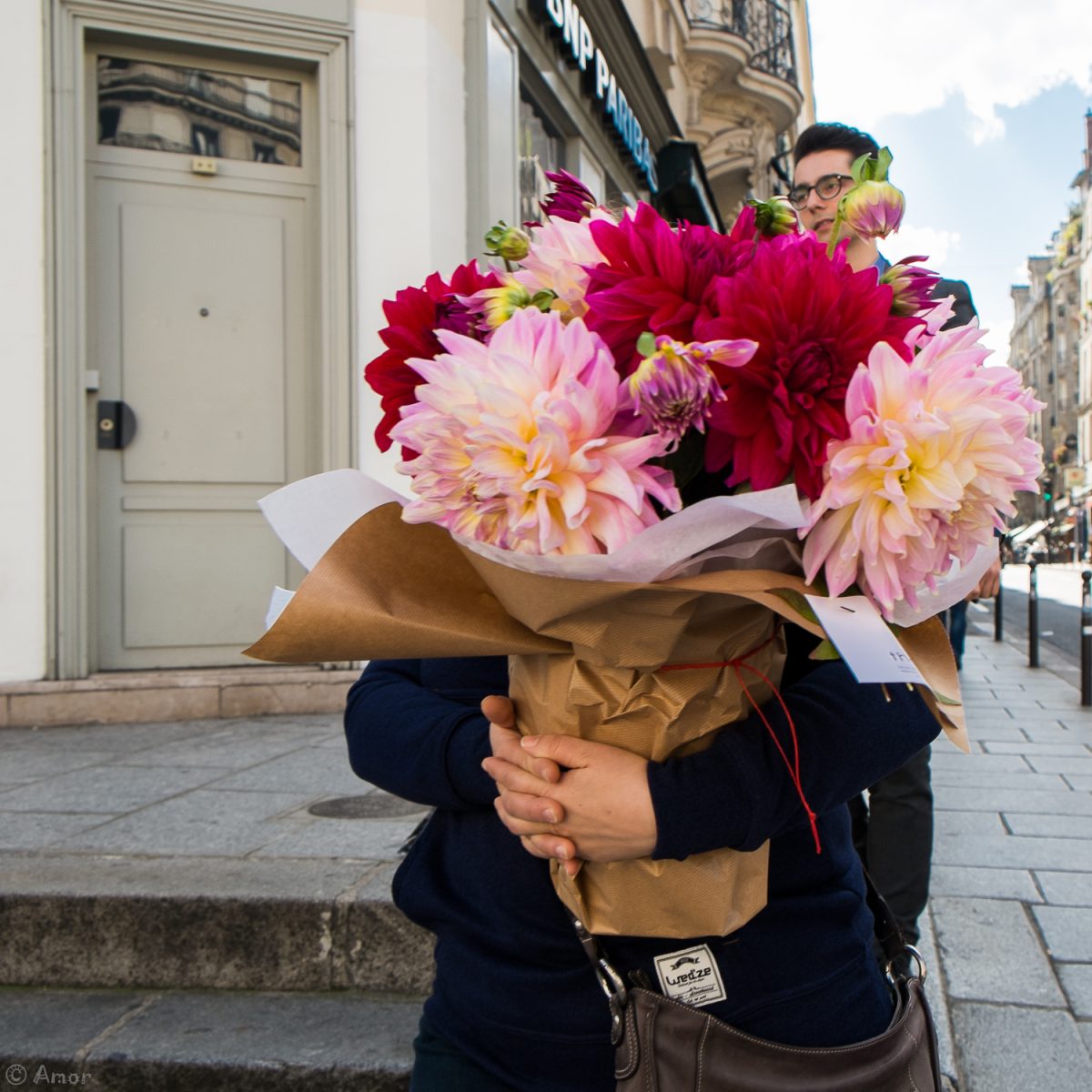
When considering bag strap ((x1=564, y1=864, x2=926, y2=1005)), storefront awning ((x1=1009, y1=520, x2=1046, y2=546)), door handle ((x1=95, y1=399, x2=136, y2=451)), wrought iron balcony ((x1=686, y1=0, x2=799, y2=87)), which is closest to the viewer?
bag strap ((x1=564, y1=864, x2=926, y2=1005))

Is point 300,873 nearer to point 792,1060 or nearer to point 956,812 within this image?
point 792,1060

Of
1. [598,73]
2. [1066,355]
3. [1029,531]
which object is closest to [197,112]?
[598,73]

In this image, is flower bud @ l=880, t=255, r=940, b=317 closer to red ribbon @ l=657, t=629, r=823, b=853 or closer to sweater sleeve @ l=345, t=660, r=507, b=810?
red ribbon @ l=657, t=629, r=823, b=853

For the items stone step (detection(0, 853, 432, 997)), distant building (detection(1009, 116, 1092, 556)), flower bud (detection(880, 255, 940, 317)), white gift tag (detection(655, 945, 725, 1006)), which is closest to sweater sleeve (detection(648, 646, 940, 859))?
white gift tag (detection(655, 945, 725, 1006))

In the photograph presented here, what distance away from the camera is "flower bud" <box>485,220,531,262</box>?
117 cm

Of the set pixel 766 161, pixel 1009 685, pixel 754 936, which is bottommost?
pixel 1009 685

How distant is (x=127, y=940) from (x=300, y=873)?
44cm

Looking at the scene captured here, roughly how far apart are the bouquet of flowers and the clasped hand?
0.05 metres

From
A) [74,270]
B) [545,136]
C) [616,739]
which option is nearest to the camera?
[616,739]

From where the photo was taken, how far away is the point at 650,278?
0.99 meters

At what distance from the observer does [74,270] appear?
227 inches

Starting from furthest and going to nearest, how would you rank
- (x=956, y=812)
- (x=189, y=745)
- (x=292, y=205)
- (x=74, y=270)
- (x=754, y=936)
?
(x=292, y=205), (x=74, y=270), (x=189, y=745), (x=956, y=812), (x=754, y=936)

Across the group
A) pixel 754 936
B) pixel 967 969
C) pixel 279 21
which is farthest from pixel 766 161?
pixel 754 936

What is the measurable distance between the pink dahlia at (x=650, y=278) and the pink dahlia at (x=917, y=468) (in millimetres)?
160
